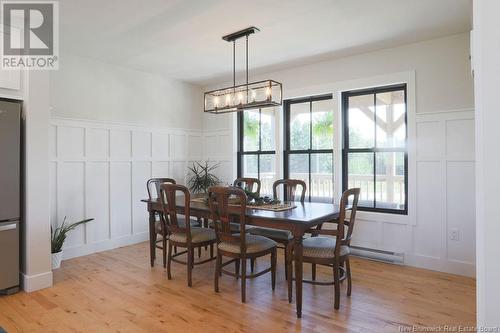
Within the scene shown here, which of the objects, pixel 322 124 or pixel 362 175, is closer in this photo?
pixel 362 175

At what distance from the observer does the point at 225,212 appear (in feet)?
9.48

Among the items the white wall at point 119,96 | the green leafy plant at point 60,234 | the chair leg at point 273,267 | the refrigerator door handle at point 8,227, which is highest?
the white wall at point 119,96

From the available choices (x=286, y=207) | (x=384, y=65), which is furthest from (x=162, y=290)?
(x=384, y=65)

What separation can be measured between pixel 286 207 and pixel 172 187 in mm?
1185

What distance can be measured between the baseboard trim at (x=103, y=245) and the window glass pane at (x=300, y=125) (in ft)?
9.06

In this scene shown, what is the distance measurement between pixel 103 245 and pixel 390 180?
402cm

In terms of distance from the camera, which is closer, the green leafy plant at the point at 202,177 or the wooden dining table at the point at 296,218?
the wooden dining table at the point at 296,218

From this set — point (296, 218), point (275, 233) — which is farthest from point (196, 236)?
point (296, 218)

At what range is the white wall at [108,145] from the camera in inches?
160

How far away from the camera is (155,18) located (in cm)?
310

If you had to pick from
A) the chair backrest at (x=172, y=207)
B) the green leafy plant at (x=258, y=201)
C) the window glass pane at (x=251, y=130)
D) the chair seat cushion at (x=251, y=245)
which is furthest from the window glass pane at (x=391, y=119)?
the chair backrest at (x=172, y=207)

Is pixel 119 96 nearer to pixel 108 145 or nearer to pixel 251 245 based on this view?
pixel 108 145

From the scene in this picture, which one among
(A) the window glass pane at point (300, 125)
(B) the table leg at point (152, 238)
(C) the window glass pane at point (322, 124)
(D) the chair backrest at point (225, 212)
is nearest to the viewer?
(D) the chair backrest at point (225, 212)

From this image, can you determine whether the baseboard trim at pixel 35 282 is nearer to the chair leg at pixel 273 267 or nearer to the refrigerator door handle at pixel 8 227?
the refrigerator door handle at pixel 8 227
